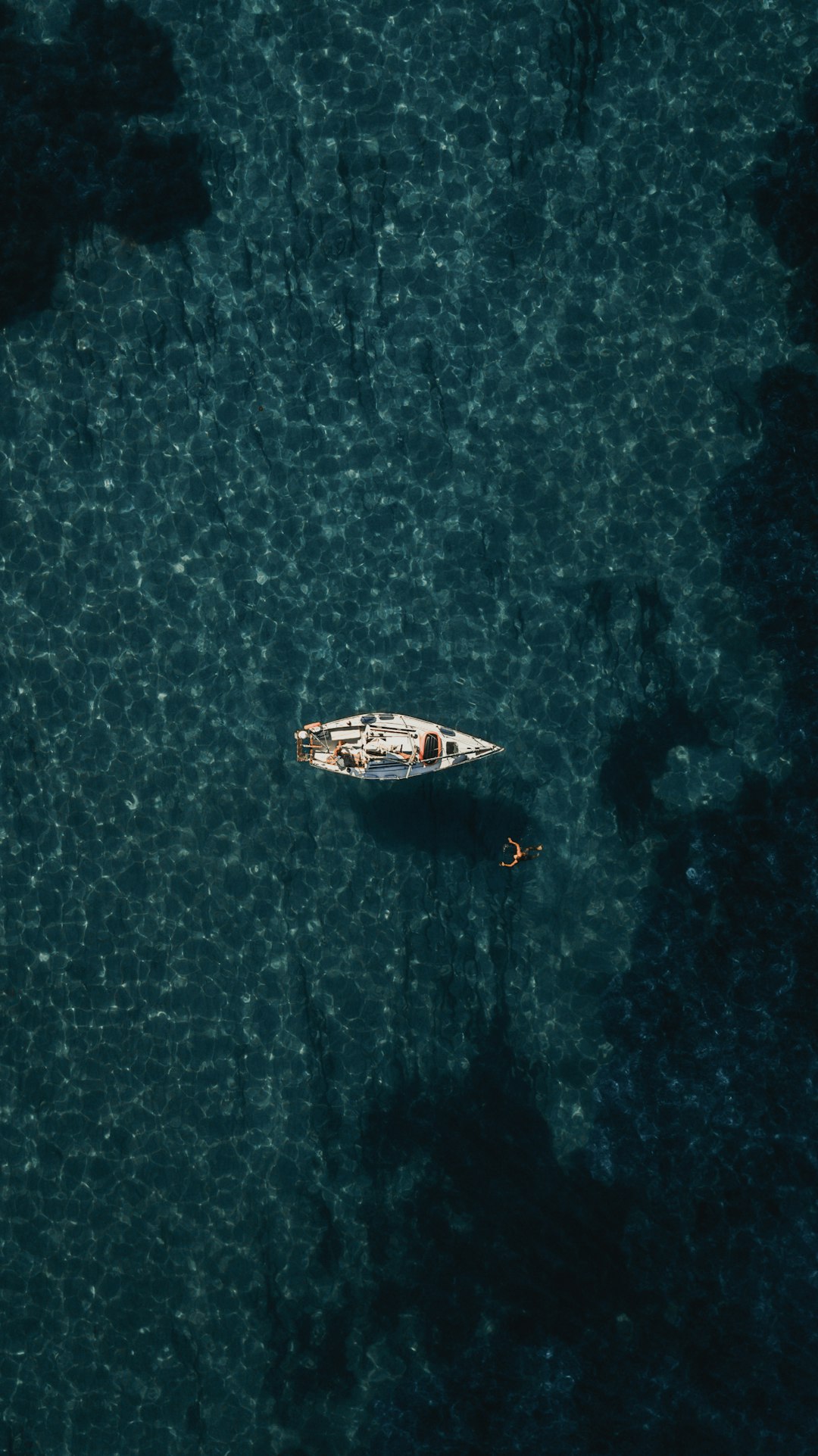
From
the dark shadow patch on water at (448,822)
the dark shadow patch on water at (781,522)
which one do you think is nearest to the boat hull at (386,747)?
the dark shadow patch on water at (448,822)

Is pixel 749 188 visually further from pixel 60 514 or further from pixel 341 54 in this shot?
pixel 60 514

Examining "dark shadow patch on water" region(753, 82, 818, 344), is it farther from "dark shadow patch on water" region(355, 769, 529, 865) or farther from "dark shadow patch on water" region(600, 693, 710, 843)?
"dark shadow patch on water" region(355, 769, 529, 865)

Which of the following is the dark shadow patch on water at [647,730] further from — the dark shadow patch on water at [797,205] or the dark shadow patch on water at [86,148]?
the dark shadow patch on water at [86,148]

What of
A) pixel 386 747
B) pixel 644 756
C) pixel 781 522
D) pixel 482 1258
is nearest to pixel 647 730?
pixel 644 756

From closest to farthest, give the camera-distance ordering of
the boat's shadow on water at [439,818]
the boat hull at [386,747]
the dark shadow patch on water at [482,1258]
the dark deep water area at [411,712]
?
1. the dark shadow patch on water at [482,1258]
2. the dark deep water area at [411,712]
3. the boat hull at [386,747]
4. the boat's shadow on water at [439,818]

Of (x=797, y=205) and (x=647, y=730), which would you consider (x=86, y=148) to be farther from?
(x=647, y=730)

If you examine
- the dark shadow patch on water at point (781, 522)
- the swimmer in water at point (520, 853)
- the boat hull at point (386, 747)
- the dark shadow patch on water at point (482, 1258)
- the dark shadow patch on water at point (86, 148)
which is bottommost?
the dark shadow patch on water at point (482, 1258)
